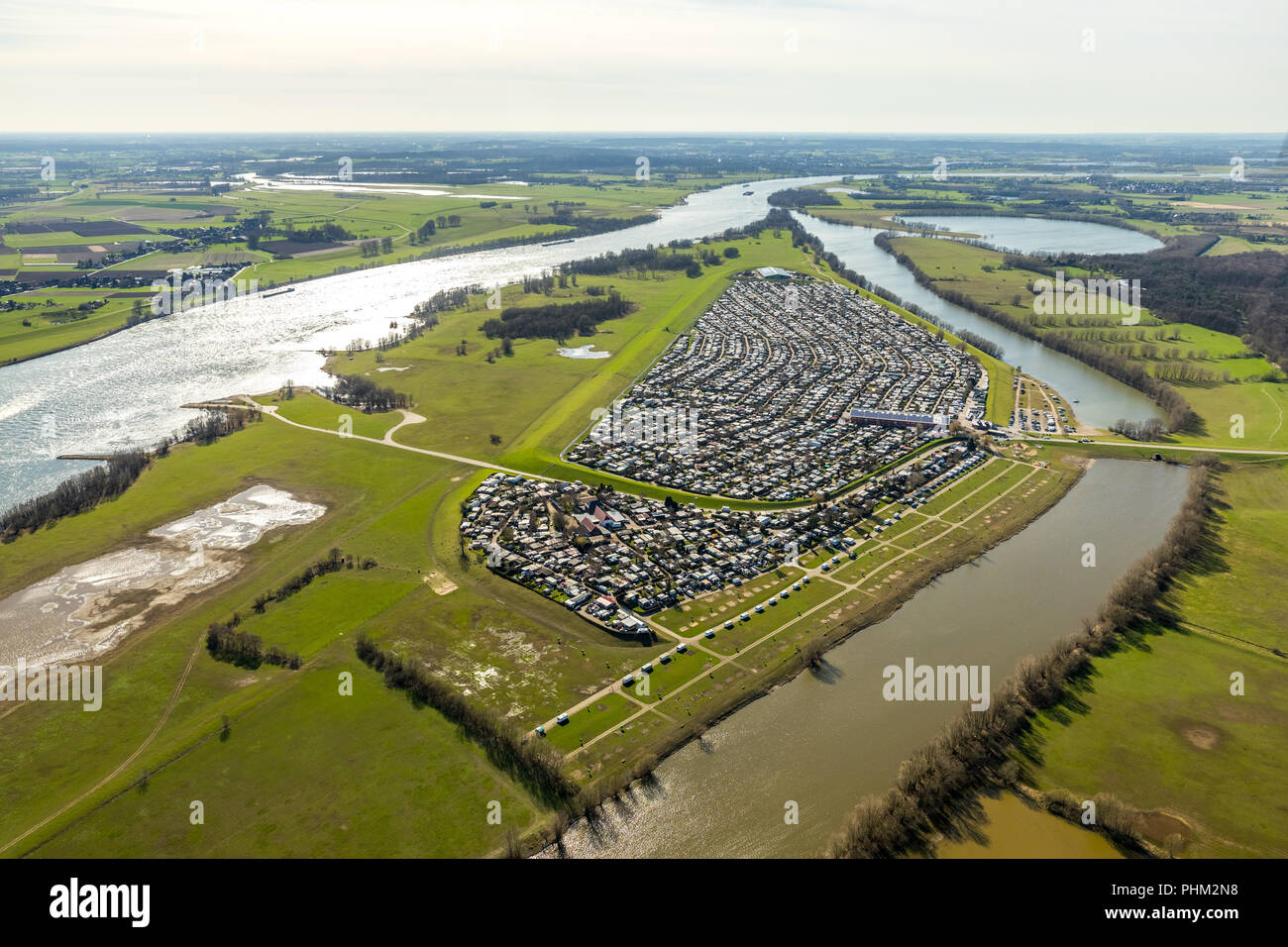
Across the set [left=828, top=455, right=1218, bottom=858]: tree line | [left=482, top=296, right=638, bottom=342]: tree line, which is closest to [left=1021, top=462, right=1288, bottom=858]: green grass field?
[left=828, top=455, right=1218, bottom=858]: tree line

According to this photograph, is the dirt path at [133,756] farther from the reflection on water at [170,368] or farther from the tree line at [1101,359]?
the tree line at [1101,359]

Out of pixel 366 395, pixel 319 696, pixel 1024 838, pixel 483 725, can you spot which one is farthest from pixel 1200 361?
pixel 319 696

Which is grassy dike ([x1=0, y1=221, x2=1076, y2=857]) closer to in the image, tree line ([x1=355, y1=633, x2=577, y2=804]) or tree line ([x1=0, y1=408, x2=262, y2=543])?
tree line ([x1=355, y1=633, x2=577, y2=804])

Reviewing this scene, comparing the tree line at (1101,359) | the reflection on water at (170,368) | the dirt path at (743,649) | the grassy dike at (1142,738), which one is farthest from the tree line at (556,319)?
the grassy dike at (1142,738)

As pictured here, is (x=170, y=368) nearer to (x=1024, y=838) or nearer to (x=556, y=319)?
(x=556, y=319)

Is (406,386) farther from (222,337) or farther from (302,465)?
(222,337)

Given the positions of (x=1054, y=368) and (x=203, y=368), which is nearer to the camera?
(x=1054, y=368)
